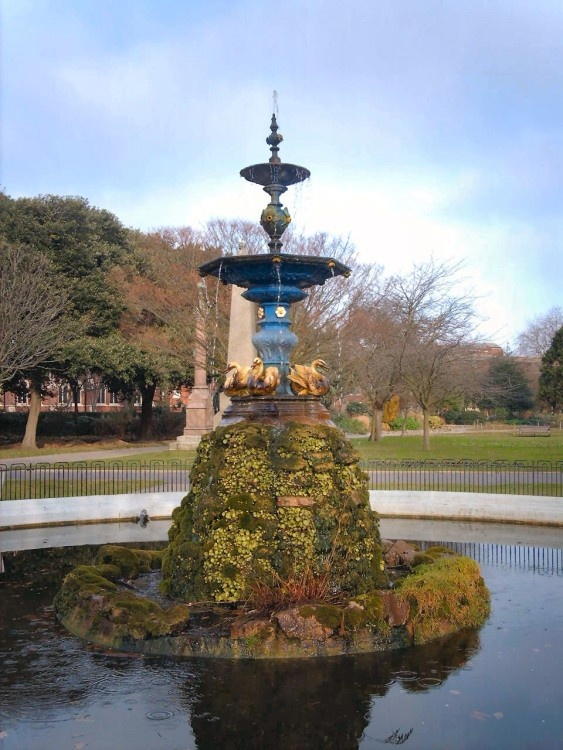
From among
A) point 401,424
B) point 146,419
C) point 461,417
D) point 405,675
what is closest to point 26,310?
point 146,419

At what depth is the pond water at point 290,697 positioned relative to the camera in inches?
205

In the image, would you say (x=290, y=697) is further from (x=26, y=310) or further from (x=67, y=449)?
(x=67, y=449)

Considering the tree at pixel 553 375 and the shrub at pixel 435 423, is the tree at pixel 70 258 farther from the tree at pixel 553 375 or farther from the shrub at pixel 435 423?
the shrub at pixel 435 423

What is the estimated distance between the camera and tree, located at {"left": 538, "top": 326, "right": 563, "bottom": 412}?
1469 inches

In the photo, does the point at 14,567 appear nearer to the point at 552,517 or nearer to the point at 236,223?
the point at 552,517

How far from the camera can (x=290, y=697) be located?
582 centimetres

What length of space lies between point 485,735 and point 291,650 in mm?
1980

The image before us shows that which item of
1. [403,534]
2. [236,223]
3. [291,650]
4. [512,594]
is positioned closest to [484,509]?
[403,534]

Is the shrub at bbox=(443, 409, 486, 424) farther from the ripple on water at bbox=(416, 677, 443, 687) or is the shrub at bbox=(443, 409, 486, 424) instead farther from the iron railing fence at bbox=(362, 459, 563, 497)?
the ripple on water at bbox=(416, 677, 443, 687)

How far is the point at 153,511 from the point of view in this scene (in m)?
15.3

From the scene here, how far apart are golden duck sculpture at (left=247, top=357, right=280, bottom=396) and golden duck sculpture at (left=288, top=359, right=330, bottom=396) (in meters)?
0.22

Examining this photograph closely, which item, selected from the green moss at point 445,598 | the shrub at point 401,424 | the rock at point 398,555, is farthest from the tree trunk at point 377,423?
the green moss at point 445,598

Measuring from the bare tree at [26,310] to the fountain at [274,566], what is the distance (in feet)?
64.9

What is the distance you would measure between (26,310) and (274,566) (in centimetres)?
2518
